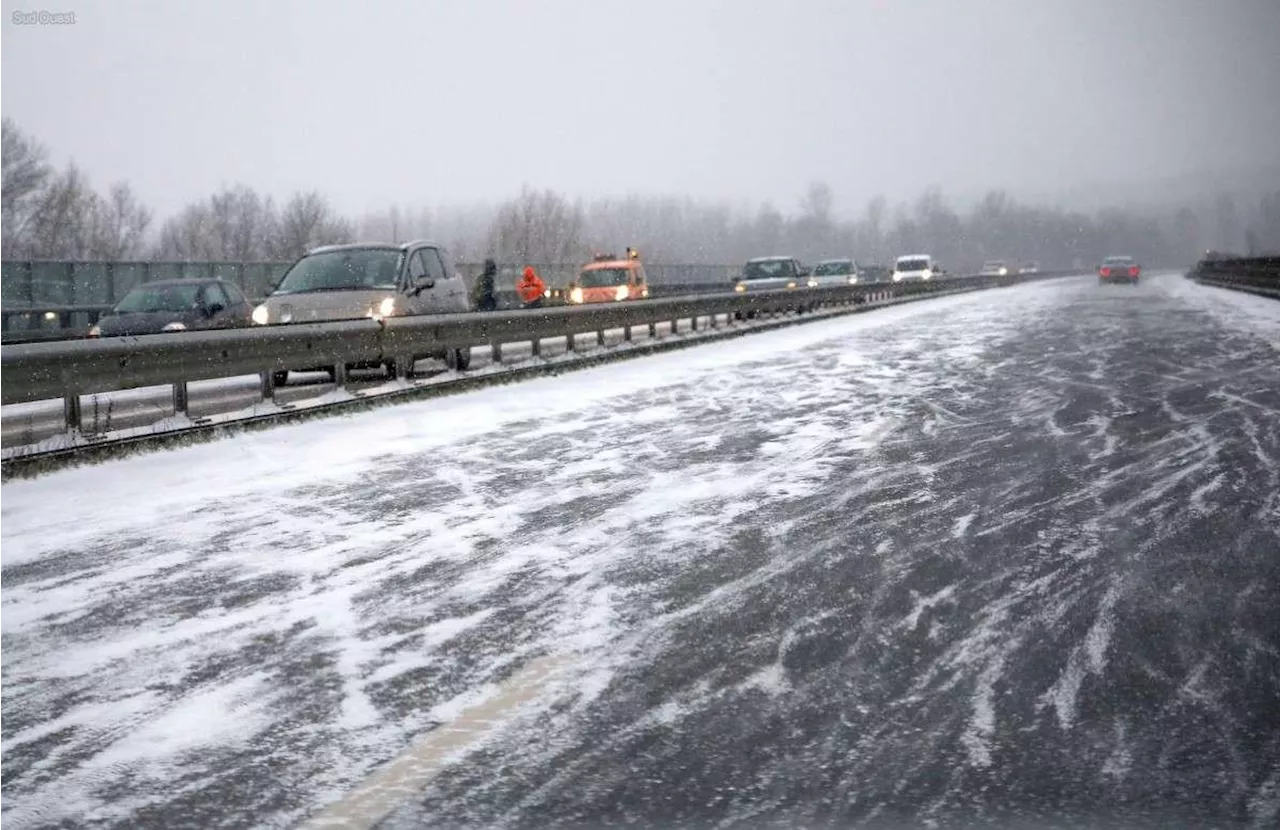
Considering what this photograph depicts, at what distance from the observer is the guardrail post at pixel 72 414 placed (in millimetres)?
11578

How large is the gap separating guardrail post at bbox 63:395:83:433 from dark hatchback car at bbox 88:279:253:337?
9502mm

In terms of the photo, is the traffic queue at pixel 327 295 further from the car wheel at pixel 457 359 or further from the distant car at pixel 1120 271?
the distant car at pixel 1120 271

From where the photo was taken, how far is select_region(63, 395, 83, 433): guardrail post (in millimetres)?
11578

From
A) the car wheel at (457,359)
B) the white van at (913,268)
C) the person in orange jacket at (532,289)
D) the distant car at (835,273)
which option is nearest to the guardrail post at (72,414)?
the car wheel at (457,359)

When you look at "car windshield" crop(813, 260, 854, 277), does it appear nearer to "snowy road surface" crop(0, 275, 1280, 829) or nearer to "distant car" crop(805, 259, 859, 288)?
"distant car" crop(805, 259, 859, 288)

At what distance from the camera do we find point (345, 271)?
61.8 ft

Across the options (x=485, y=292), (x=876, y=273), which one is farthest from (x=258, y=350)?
(x=876, y=273)

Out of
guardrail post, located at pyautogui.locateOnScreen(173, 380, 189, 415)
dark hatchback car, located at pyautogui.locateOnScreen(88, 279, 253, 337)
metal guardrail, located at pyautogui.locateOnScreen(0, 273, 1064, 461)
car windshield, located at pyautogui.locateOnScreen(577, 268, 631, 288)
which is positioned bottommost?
guardrail post, located at pyautogui.locateOnScreen(173, 380, 189, 415)

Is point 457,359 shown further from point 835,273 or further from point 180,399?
point 835,273

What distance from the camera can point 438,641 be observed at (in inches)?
226

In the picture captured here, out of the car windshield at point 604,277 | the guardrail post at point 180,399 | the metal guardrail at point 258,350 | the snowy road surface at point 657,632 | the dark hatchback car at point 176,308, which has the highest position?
the car windshield at point 604,277

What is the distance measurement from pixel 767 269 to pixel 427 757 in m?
41.8

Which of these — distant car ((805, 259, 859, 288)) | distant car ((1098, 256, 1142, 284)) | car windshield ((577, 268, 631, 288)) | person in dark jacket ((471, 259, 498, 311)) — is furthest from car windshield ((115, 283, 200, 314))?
distant car ((1098, 256, 1142, 284))

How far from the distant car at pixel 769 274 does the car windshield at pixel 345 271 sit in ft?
85.2
